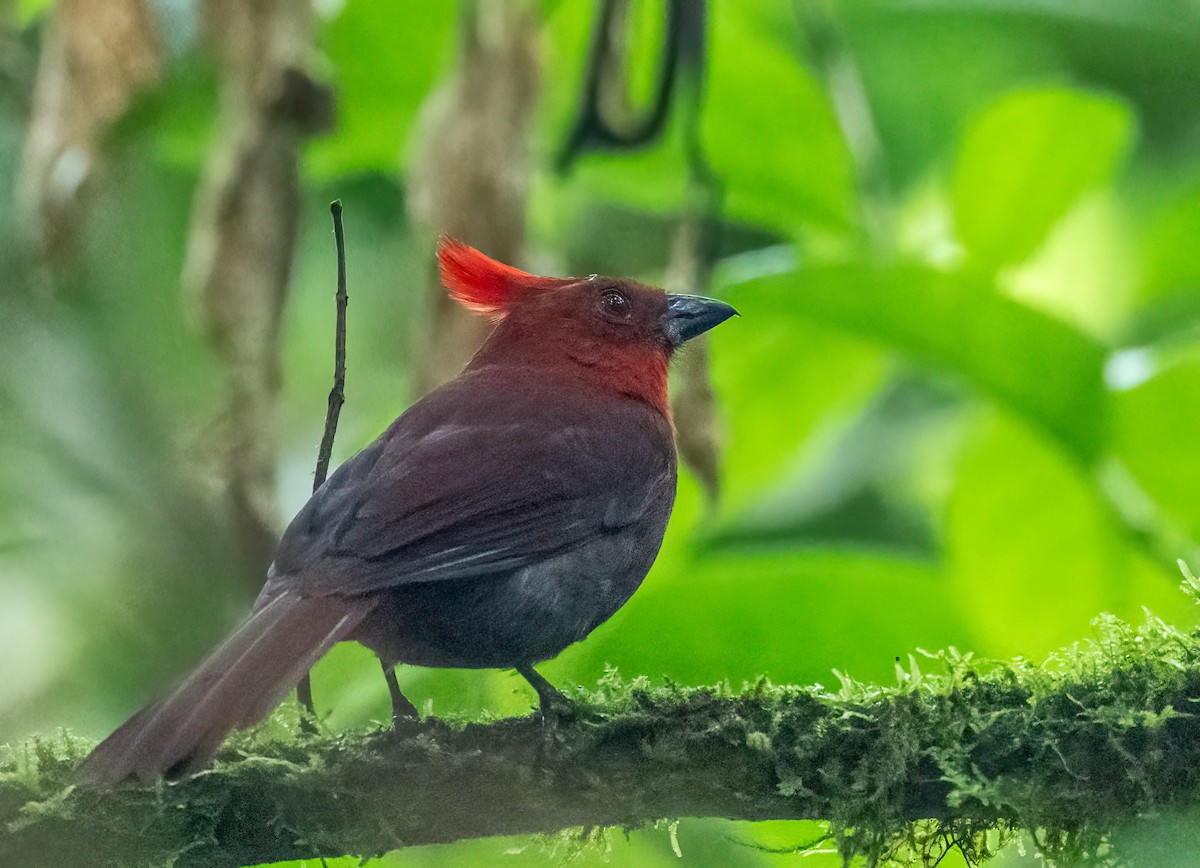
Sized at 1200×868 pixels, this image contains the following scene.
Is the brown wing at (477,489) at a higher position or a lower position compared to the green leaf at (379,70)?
lower

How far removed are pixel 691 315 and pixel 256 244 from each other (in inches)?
35.2

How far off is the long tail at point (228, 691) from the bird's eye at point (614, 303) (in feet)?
3.57

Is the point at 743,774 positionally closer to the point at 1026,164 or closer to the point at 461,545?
the point at 461,545

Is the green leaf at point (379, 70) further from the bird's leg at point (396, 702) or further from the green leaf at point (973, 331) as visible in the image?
the bird's leg at point (396, 702)

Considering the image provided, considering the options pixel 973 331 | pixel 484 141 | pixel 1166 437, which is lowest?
pixel 1166 437

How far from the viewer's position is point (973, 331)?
10.0ft

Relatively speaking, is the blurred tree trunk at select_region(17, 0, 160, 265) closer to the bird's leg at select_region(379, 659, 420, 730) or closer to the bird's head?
the bird's head

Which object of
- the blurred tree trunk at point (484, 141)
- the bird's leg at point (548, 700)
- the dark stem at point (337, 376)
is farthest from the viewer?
the blurred tree trunk at point (484, 141)

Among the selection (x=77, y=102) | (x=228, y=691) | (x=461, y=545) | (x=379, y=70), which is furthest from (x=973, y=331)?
(x=77, y=102)

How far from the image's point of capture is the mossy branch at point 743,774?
2002mm

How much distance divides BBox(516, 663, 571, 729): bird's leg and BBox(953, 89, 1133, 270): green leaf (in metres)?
1.67

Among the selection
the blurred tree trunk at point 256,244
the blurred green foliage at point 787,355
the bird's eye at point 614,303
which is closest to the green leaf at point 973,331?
the blurred green foliage at point 787,355

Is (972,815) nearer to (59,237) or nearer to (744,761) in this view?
(744,761)

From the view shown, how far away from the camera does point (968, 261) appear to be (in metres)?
3.48
